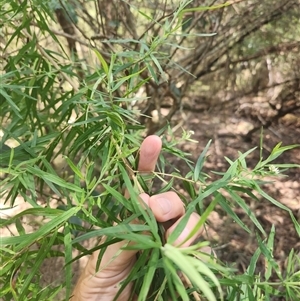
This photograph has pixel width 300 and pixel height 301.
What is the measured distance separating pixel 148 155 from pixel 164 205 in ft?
0.30

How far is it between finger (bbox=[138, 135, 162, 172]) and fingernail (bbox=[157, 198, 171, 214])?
0.24 ft

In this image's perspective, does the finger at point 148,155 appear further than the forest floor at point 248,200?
No

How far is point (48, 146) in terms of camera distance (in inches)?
30.4

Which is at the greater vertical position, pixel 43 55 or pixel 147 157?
pixel 43 55

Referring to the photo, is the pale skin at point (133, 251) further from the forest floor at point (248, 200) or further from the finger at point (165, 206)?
the forest floor at point (248, 200)

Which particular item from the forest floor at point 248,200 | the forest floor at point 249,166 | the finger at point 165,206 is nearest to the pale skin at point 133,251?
the finger at point 165,206

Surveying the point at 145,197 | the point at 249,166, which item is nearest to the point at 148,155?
the point at 145,197

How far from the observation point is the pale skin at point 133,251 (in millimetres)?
588

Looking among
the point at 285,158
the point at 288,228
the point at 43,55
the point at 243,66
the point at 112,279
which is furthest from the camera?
the point at 285,158

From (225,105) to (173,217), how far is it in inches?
90.3

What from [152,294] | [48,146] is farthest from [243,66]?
[152,294]

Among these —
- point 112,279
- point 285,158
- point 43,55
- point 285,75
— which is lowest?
point 285,158

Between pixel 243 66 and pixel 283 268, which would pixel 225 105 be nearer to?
pixel 243 66

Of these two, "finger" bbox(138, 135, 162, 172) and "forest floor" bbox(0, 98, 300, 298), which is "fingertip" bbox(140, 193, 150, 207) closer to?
"finger" bbox(138, 135, 162, 172)
